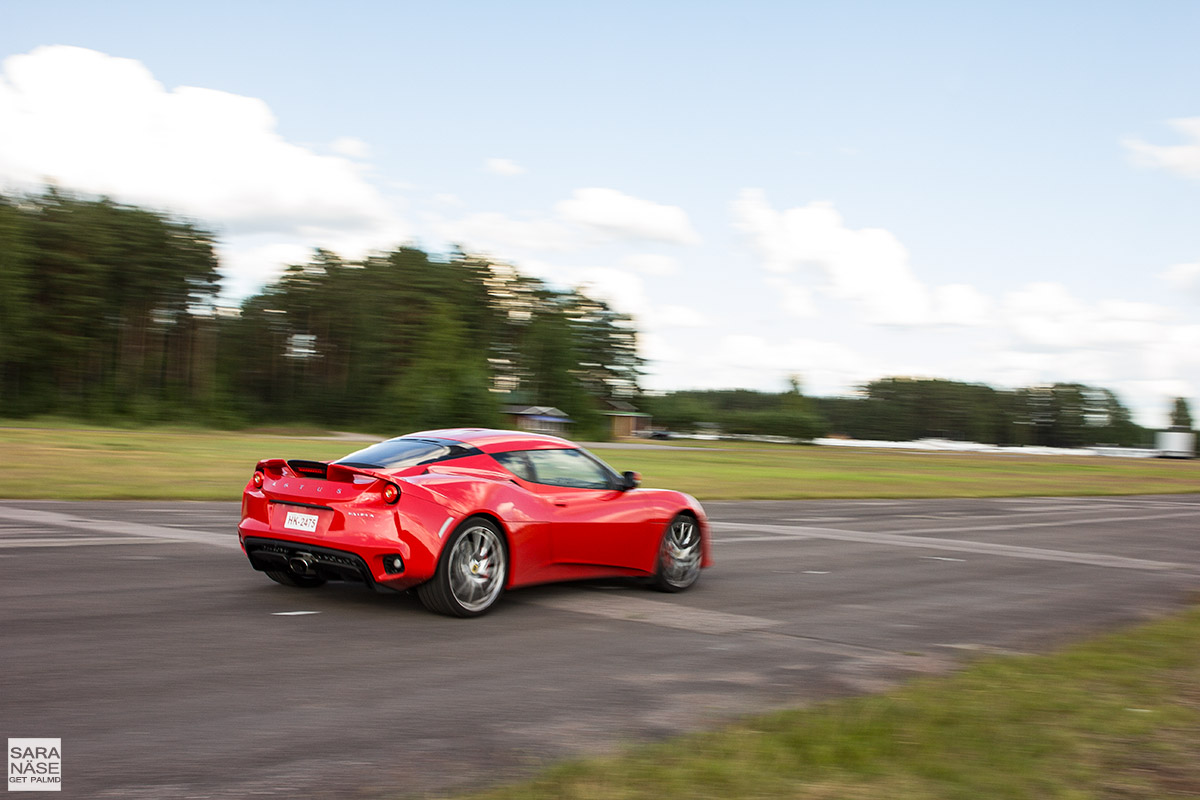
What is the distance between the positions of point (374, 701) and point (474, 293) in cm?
10116

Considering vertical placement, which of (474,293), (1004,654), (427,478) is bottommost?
(1004,654)

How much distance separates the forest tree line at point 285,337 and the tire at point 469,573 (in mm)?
66969

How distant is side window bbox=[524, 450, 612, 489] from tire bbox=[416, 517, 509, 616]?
0.76 metres

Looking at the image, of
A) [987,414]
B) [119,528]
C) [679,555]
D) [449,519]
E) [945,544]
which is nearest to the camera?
[449,519]

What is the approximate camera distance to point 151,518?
1327 cm

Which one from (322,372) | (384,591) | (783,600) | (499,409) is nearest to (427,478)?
(384,591)

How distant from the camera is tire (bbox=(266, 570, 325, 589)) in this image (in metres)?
8.27

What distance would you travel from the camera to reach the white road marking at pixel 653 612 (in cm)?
781

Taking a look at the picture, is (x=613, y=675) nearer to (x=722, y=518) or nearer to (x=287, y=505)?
(x=287, y=505)

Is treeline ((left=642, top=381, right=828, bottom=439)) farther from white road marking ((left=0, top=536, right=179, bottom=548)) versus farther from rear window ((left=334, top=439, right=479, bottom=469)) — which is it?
rear window ((left=334, top=439, right=479, bottom=469))

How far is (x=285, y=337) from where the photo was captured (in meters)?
99.2

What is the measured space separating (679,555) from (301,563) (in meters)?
3.41

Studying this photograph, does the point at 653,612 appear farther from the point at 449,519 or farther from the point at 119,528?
the point at 119,528

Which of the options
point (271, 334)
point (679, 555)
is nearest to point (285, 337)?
point (271, 334)
